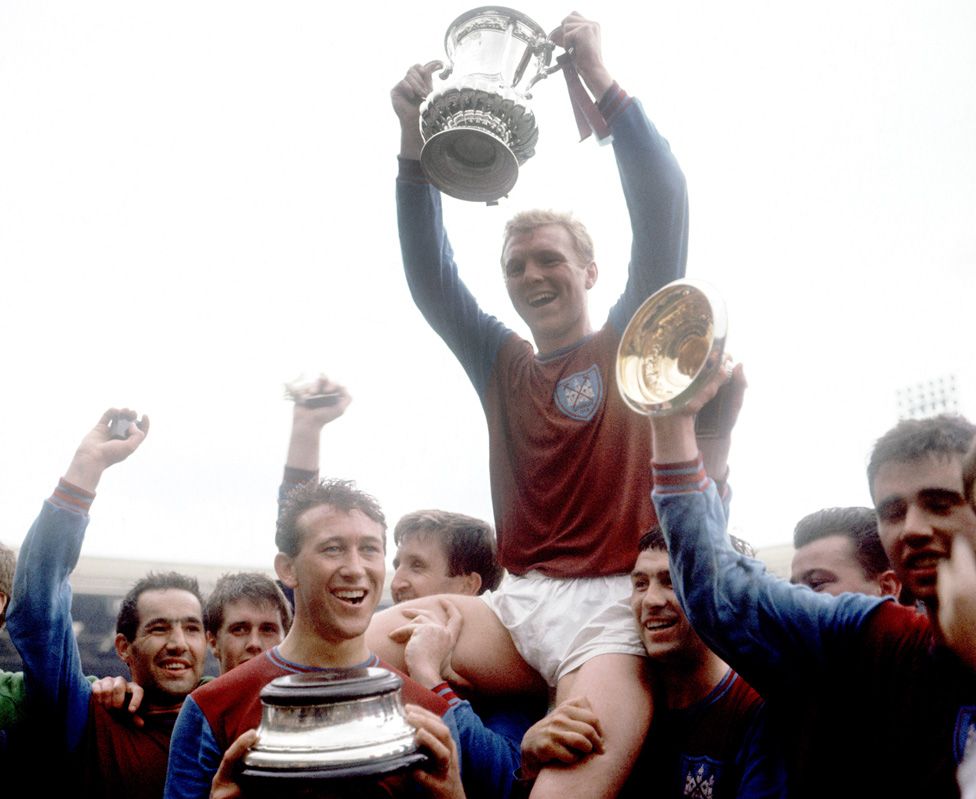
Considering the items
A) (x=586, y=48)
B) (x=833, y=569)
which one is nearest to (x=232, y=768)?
(x=833, y=569)

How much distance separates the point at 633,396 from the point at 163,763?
97.0 inches

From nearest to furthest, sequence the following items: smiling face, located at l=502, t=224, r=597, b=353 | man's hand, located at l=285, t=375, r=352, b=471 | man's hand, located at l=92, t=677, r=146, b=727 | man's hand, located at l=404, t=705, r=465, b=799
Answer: man's hand, located at l=404, t=705, r=465, b=799, smiling face, located at l=502, t=224, r=597, b=353, man's hand, located at l=92, t=677, r=146, b=727, man's hand, located at l=285, t=375, r=352, b=471

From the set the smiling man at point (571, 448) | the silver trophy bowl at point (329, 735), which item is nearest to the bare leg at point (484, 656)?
the smiling man at point (571, 448)

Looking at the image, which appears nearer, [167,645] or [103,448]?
[103,448]

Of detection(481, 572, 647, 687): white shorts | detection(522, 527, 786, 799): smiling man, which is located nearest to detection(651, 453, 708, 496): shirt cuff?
detection(522, 527, 786, 799): smiling man

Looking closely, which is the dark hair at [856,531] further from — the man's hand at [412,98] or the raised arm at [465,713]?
the man's hand at [412,98]

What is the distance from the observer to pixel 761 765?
245 cm

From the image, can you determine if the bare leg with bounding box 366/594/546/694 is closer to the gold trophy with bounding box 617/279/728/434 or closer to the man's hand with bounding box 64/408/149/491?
the gold trophy with bounding box 617/279/728/434

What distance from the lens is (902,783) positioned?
197 cm

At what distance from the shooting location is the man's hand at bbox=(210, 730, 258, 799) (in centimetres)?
212

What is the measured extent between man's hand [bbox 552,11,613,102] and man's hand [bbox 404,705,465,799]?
2142 millimetres

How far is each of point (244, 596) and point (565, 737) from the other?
95.4 inches

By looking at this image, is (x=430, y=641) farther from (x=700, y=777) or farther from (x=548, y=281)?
(x=548, y=281)

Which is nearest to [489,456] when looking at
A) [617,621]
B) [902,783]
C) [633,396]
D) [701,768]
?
[617,621]
